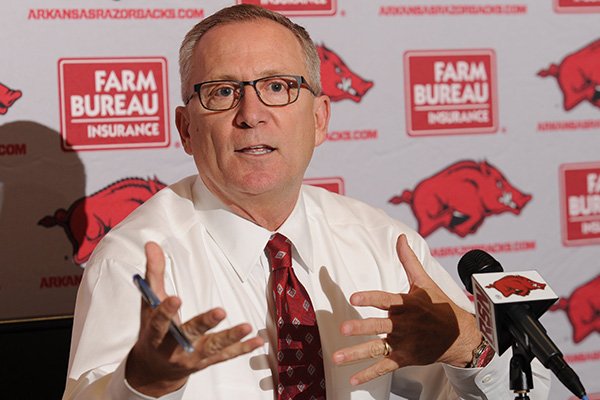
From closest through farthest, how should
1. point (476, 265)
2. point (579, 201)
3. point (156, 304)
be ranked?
point (156, 304)
point (476, 265)
point (579, 201)

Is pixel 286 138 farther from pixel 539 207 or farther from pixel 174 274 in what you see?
pixel 539 207

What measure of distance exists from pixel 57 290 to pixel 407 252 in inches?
37.6

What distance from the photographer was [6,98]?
6.80ft

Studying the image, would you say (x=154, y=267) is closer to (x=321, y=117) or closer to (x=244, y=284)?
(x=244, y=284)

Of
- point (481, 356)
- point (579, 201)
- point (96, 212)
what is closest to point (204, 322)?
point (481, 356)

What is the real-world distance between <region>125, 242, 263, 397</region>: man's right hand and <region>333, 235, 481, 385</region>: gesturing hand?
0.32 meters

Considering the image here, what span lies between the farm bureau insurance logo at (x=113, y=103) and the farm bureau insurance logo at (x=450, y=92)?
27.2 inches

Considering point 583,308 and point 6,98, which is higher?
point 6,98

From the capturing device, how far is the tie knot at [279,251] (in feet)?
5.83

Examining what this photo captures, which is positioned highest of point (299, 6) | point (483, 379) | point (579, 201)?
point (299, 6)

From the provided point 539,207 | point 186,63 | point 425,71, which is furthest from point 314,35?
point 539,207

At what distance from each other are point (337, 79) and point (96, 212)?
726 millimetres

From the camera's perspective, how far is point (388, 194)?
2.39 metres

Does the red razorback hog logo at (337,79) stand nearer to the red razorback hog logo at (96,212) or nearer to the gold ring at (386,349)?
the red razorback hog logo at (96,212)
